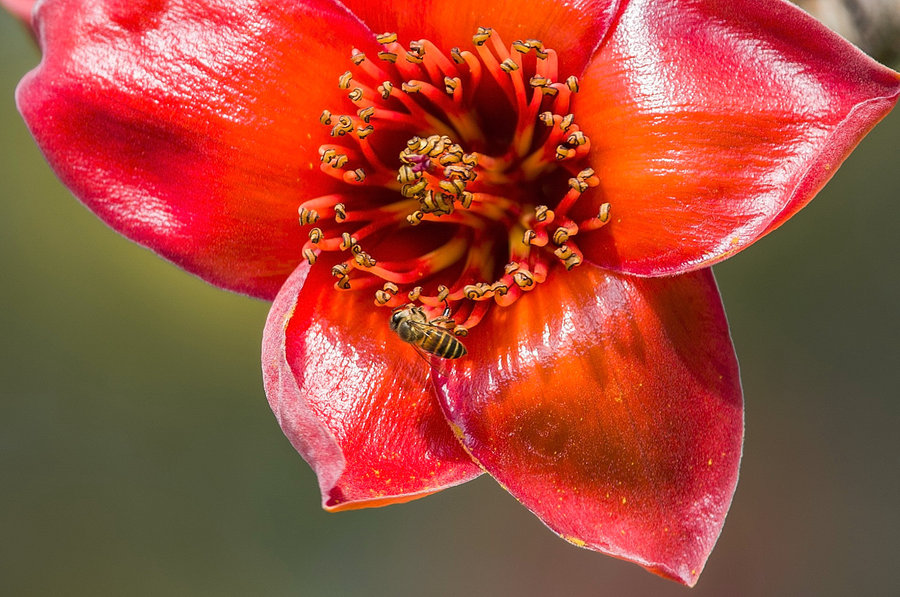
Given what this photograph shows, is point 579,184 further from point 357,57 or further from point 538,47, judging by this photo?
point 357,57

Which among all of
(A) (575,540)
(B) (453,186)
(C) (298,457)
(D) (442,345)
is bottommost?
(C) (298,457)

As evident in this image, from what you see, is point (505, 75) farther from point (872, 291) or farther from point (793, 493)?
point (793, 493)

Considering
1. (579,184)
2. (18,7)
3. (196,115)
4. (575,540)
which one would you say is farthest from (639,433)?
(18,7)

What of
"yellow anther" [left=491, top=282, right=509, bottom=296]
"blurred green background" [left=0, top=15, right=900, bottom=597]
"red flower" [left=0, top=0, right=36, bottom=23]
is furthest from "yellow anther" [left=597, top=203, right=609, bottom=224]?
"blurred green background" [left=0, top=15, right=900, bottom=597]

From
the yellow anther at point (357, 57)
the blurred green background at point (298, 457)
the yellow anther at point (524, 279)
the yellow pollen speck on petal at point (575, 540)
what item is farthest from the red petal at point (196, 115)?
the blurred green background at point (298, 457)

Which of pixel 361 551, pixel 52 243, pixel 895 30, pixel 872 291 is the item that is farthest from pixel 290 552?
pixel 895 30

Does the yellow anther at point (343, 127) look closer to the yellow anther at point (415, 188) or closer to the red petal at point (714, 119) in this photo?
the yellow anther at point (415, 188)
